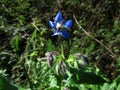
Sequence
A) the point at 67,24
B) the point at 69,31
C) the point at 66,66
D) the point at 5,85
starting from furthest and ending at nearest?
the point at 69,31 → the point at 67,24 → the point at 66,66 → the point at 5,85

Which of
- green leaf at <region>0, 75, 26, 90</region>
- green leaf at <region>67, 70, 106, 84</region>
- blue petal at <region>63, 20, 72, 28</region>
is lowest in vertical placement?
green leaf at <region>67, 70, 106, 84</region>

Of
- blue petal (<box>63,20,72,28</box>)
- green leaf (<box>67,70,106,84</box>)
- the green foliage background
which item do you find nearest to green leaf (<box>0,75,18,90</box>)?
green leaf (<box>67,70,106,84</box>)

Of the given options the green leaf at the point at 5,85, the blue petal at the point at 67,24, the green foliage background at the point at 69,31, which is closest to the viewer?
the green leaf at the point at 5,85

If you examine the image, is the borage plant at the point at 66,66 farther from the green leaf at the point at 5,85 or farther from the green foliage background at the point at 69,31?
the green foliage background at the point at 69,31

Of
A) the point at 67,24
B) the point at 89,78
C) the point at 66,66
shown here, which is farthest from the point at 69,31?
the point at 89,78

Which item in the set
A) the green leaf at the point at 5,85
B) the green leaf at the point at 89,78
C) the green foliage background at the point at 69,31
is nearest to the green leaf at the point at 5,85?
the green leaf at the point at 5,85

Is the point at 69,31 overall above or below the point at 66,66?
above

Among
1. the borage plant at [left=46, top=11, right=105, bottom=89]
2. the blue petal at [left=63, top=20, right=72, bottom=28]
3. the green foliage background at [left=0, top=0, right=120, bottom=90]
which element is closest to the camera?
the borage plant at [left=46, top=11, right=105, bottom=89]

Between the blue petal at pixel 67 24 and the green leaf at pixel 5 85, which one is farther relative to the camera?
the blue petal at pixel 67 24

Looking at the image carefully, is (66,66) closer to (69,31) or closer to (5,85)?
(5,85)

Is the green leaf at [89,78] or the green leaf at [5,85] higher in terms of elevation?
the green leaf at [5,85]

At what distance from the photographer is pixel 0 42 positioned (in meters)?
3.96

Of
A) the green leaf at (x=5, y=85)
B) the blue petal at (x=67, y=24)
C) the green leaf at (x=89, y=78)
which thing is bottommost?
the green leaf at (x=89, y=78)

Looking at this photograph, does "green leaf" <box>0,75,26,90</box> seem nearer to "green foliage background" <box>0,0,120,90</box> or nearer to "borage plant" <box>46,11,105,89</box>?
"borage plant" <box>46,11,105,89</box>
